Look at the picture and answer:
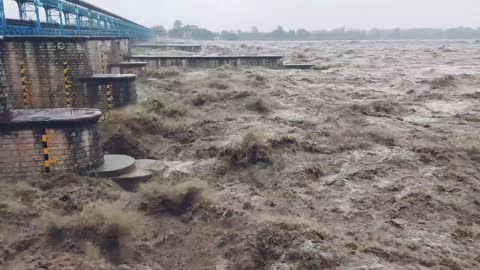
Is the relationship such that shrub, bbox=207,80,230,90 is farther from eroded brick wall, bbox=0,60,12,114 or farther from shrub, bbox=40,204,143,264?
shrub, bbox=40,204,143,264

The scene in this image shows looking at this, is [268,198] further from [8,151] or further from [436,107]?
[436,107]

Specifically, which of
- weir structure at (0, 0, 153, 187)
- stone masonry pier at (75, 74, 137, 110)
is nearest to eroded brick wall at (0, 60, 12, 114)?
weir structure at (0, 0, 153, 187)

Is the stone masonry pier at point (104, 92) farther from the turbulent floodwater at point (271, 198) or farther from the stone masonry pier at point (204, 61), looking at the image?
the stone masonry pier at point (204, 61)

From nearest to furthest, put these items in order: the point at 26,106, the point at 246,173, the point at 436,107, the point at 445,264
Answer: the point at 445,264, the point at 246,173, the point at 26,106, the point at 436,107

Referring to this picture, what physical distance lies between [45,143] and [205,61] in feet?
60.3

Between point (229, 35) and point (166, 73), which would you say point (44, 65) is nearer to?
point (166, 73)

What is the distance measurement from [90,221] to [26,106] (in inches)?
267

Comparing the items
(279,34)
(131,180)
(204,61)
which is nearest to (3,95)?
(131,180)

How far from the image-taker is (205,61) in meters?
25.6

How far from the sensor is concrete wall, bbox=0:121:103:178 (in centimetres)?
765

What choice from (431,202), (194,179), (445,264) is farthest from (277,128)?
(445,264)

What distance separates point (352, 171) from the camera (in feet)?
29.6

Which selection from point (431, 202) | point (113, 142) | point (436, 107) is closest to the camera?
point (431, 202)

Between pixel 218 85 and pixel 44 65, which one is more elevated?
pixel 44 65
